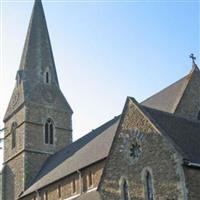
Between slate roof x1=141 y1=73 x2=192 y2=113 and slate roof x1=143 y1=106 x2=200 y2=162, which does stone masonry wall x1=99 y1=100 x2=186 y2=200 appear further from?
slate roof x1=141 y1=73 x2=192 y2=113

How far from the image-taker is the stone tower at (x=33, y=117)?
41.1 meters

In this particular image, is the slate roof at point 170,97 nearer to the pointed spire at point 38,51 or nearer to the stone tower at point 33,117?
the stone tower at point 33,117

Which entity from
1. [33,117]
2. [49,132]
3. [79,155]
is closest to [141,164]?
[79,155]

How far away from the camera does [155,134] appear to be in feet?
66.2

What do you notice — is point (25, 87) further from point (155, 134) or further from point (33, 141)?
point (155, 134)

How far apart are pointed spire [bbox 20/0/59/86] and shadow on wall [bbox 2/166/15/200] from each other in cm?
880

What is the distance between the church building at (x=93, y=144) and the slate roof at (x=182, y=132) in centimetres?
6

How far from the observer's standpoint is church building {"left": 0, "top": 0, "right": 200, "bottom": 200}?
64.8ft

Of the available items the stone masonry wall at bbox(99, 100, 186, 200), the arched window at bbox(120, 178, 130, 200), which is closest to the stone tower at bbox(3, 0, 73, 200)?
the stone masonry wall at bbox(99, 100, 186, 200)

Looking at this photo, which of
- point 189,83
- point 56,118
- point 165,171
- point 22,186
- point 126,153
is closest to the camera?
point 165,171

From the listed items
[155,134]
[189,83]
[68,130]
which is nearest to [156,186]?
[155,134]

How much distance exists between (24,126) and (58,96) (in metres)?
4.83

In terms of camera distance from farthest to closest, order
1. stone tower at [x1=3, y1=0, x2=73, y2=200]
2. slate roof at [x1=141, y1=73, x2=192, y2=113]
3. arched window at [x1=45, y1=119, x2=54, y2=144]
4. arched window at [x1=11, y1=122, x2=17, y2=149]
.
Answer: arched window at [x1=11, y1=122, x2=17, y2=149], arched window at [x1=45, y1=119, x2=54, y2=144], stone tower at [x1=3, y1=0, x2=73, y2=200], slate roof at [x1=141, y1=73, x2=192, y2=113]

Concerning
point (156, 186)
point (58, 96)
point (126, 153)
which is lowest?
point (156, 186)
